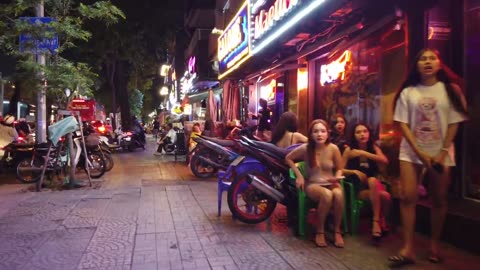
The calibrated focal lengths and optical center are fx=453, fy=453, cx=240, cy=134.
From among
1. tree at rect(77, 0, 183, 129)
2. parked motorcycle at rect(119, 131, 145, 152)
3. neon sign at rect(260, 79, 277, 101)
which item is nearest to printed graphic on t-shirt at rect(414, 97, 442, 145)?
neon sign at rect(260, 79, 277, 101)

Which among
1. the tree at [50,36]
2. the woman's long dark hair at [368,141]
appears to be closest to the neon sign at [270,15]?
the woman's long dark hair at [368,141]

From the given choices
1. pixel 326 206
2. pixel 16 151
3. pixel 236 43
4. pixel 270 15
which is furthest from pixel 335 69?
pixel 16 151

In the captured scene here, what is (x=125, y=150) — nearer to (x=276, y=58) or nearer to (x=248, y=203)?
(x=276, y=58)

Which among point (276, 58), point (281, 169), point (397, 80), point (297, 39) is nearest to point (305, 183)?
point (281, 169)

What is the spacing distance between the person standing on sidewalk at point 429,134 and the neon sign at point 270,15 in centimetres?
365

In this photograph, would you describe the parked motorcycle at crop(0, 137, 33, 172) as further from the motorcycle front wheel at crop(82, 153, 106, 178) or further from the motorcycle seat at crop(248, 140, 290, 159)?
the motorcycle seat at crop(248, 140, 290, 159)

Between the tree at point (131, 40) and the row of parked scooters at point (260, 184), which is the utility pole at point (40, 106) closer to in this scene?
the row of parked scooters at point (260, 184)

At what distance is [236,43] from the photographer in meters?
12.9

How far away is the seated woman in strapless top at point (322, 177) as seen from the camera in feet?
17.0

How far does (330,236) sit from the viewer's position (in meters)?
5.52

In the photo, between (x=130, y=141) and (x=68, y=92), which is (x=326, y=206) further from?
(x=130, y=141)

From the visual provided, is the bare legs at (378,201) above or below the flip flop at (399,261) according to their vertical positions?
above

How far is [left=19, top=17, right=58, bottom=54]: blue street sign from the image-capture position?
9.96 m

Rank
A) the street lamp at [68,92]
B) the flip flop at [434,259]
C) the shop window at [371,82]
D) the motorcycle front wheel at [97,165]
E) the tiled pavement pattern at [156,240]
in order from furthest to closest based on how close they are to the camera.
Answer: the motorcycle front wheel at [97,165]
the street lamp at [68,92]
the shop window at [371,82]
the tiled pavement pattern at [156,240]
the flip flop at [434,259]
